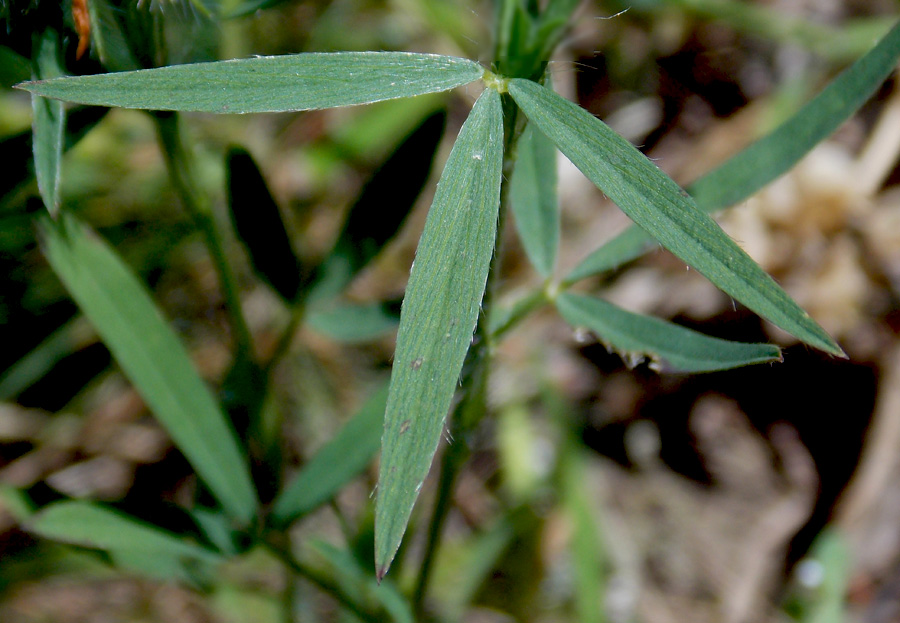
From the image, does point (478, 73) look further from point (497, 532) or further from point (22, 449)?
point (22, 449)

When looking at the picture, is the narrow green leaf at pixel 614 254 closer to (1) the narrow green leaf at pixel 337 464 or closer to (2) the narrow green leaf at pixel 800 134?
(2) the narrow green leaf at pixel 800 134

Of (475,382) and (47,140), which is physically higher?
(47,140)

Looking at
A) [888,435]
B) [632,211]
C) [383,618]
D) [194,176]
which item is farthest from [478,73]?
[888,435]

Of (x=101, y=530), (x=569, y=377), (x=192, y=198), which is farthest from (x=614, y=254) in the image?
(x=569, y=377)

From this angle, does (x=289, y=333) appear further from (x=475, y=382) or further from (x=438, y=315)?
(x=438, y=315)

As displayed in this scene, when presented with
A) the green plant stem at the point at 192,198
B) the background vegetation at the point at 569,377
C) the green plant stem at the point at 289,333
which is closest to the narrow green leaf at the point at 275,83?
the green plant stem at the point at 192,198

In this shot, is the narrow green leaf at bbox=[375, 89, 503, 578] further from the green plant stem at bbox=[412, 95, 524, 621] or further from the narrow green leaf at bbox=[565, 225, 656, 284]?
the narrow green leaf at bbox=[565, 225, 656, 284]

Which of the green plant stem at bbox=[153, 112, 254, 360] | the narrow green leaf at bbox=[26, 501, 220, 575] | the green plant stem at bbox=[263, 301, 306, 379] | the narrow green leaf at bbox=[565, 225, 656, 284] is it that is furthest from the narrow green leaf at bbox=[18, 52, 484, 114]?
the green plant stem at bbox=[263, 301, 306, 379]
